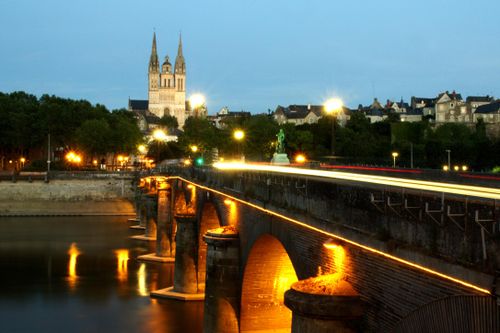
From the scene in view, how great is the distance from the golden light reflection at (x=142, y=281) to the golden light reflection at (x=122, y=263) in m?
1.04

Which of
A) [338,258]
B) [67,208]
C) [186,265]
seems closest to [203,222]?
[186,265]

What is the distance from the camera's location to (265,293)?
1191 inches

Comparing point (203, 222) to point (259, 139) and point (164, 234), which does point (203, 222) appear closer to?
point (164, 234)

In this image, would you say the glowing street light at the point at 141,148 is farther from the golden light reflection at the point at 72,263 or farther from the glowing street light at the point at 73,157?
the golden light reflection at the point at 72,263

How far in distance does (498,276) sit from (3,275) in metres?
48.2

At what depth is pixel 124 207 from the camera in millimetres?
110000

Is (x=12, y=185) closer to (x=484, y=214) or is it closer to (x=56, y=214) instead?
(x=56, y=214)

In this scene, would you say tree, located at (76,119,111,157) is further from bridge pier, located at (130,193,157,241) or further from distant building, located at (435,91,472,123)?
distant building, located at (435,91,472,123)

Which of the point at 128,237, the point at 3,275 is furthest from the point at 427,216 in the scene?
the point at 128,237

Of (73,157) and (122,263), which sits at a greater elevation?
(73,157)

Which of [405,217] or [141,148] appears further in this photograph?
[141,148]

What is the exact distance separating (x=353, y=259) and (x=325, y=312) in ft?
4.70

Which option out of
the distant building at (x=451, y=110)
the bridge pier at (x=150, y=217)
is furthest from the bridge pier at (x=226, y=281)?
the distant building at (x=451, y=110)

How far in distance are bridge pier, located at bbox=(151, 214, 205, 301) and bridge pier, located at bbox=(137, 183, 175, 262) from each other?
14137mm
